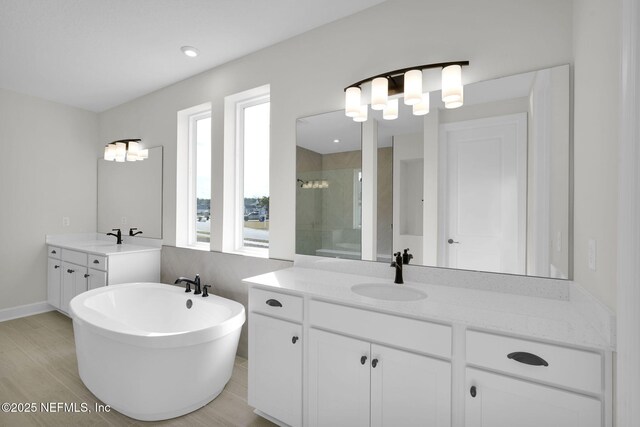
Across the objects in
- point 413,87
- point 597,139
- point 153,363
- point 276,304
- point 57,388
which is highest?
point 413,87

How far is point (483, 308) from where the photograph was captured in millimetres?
1391

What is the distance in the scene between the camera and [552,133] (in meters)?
1.55

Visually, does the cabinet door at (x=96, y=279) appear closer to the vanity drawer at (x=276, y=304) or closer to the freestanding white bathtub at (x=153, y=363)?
the freestanding white bathtub at (x=153, y=363)

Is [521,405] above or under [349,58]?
under

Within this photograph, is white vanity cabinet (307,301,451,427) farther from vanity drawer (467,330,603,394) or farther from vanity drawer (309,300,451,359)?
vanity drawer (467,330,603,394)

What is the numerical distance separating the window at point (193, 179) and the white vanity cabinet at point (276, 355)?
1727mm

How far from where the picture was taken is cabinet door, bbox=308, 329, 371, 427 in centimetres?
150

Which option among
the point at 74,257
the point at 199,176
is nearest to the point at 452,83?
the point at 199,176

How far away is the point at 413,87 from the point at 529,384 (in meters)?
1.53

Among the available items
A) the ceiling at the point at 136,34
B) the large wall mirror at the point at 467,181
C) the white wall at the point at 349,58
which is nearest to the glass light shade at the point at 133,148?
the white wall at the point at 349,58

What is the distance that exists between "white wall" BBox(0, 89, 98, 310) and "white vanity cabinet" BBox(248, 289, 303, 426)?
3610 millimetres

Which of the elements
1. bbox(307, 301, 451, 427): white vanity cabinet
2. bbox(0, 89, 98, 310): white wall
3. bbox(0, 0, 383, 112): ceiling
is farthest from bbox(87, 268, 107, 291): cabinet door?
bbox(307, 301, 451, 427): white vanity cabinet

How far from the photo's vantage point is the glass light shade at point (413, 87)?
1.82 m

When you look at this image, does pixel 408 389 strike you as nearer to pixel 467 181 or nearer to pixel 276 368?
pixel 276 368
